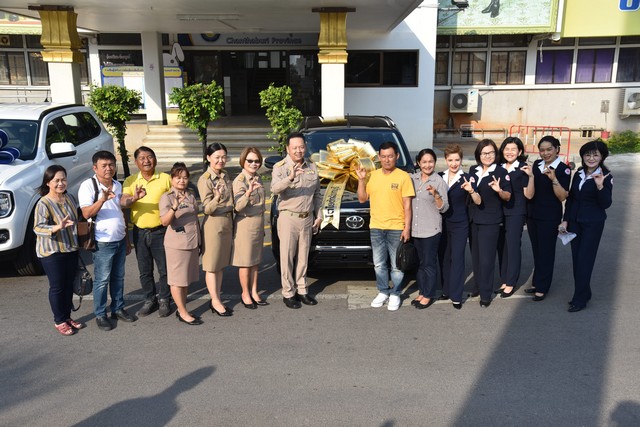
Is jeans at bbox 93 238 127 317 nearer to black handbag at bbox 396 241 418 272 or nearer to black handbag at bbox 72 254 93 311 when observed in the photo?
black handbag at bbox 72 254 93 311

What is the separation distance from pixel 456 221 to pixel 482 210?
304 millimetres

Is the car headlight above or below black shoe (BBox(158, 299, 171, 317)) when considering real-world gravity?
above

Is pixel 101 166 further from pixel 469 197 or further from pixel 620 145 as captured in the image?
pixel 620 145

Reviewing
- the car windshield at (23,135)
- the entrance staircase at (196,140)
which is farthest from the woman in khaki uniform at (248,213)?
the entrance staircase at (196,140)

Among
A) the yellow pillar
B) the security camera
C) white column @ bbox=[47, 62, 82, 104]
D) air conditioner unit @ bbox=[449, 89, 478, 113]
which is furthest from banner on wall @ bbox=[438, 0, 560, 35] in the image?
white column @ bbox=[47, 62, 82, 104]

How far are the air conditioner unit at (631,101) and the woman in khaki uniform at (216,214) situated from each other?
18180 millimetres

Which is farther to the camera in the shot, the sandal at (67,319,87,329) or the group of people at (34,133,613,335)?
the sandal at (67,319,87,329)

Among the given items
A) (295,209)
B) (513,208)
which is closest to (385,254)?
(295,209)

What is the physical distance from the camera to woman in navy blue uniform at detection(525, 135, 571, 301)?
18.9 ft

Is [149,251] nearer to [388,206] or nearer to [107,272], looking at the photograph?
[107,272]

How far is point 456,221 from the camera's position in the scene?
570 cm

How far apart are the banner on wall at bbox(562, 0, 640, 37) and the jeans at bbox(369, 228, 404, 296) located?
15928 millimetres

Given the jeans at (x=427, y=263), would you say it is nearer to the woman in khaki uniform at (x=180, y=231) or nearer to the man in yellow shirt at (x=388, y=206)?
the man in yellow shirt at (x=388, y=206)

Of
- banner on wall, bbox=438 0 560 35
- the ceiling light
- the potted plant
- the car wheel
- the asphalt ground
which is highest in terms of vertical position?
banner on wall, bbox=438 0 560 35
